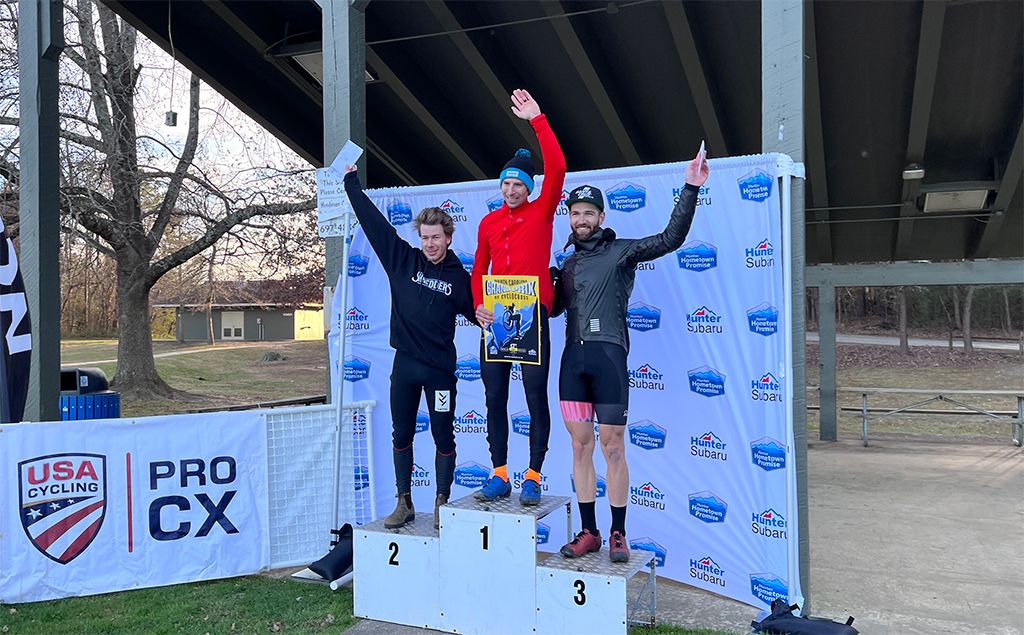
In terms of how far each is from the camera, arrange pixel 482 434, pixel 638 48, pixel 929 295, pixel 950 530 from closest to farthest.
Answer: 1. pixel 482 434
2. pixel 950 530
3. pixel 638 48
4. pixel 929 295

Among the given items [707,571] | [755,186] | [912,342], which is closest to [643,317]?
[755,186]

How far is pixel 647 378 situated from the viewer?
4.48 meters

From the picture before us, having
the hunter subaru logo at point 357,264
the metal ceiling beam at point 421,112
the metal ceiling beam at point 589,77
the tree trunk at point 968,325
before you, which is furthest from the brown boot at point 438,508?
the tree trunk at point 968,325

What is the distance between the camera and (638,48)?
24.5ft

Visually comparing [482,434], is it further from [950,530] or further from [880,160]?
[880,160]

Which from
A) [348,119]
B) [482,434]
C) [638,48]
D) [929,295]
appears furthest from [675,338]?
[929,295]

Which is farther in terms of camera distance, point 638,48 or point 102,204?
point 102,204

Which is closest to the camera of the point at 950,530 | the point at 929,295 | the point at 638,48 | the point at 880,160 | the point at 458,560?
the point at 458,560

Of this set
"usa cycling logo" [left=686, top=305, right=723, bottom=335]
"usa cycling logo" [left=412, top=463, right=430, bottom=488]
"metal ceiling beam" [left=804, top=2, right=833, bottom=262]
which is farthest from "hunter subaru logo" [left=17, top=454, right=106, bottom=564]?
"metal ceiling beam" [left=804, top=2, right=833, bottom=262]

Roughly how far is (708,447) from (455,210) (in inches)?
92.4

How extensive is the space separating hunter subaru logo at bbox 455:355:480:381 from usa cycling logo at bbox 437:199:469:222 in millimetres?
980

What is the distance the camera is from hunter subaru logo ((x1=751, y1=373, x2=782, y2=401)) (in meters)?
3.92

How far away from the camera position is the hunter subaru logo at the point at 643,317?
443cm

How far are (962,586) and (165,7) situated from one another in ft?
28.8
